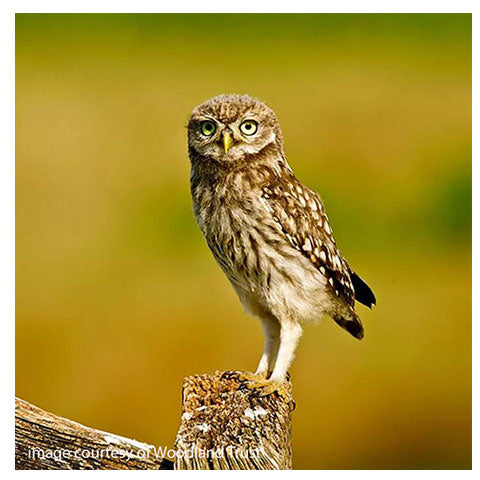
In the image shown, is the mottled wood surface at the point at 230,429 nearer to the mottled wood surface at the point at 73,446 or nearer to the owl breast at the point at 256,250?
the mottled wood surface at the point at 73,446

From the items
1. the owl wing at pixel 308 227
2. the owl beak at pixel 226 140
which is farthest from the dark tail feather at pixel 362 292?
the owl beak at pixel 226 140

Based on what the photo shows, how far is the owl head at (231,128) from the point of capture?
12.3 ft

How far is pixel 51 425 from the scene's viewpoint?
3.17 m

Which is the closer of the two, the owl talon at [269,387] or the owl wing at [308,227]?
the owl talon at [269,387]

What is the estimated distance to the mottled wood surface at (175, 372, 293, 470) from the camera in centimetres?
284

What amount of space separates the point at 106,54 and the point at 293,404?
155 inches

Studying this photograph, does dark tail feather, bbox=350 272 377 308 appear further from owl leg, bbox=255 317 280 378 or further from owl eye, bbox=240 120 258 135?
owl eye, bbox=240 120 258 135

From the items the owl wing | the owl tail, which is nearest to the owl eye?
the owl wing

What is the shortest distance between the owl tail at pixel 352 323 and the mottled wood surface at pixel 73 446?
1381 mm

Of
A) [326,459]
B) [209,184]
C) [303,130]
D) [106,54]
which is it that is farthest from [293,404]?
[106,54]

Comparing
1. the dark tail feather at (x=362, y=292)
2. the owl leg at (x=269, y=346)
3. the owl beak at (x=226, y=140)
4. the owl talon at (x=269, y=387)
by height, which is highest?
the owl beak at (x=226, y=140)

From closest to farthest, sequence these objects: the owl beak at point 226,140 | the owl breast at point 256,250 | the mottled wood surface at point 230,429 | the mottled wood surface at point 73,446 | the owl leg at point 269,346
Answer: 1. the mottled wood surface at point 230,429
2. the mottled wood surface at point 73,446
3. the owl beak at point 226,140
4. the owl breast at point 256,250
5. the owl leg at point 269,346

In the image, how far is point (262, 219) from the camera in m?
3.84

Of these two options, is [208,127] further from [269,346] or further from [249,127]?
[269,346]
